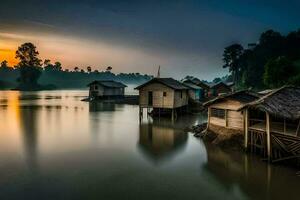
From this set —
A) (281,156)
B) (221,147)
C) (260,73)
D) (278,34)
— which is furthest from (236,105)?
(278,34)

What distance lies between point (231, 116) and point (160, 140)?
20.8 feet

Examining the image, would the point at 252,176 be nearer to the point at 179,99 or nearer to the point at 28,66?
the point at 179,99

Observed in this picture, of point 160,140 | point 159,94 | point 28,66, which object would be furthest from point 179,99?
point 28,66

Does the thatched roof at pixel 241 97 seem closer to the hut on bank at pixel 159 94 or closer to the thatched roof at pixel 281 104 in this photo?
the thatched roof at pixel 281 104

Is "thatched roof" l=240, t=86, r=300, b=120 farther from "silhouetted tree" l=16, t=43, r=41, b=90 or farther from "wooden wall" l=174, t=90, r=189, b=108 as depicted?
"silhouetted tree" l=16, t=43, r=41, b=90

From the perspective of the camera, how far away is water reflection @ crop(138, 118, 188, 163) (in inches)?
719

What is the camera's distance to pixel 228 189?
11945 millimetres

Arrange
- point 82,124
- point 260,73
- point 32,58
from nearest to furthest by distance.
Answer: point 82,124 < point 260,73 < point 32,58

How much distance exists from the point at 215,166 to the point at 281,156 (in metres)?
3.93

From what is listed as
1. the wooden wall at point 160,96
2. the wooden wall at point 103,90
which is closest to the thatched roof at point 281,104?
the wooden wall at point 160,96

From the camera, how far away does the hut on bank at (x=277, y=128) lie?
1440 centimetres

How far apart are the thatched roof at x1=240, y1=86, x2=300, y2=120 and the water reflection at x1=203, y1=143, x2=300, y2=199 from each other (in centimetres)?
304

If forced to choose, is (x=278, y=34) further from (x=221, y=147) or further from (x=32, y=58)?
(x=32, y=58)

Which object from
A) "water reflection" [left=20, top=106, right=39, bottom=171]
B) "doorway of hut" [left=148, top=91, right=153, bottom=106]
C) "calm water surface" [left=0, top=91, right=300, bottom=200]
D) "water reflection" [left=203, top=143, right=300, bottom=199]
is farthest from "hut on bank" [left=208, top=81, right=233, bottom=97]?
"water reflection" [left=203, top=143, right=300, bottom=199]
